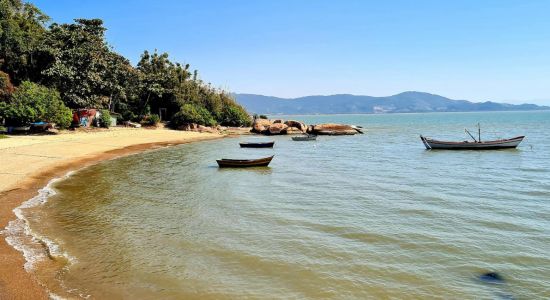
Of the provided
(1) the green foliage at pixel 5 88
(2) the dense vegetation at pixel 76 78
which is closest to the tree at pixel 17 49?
(2) the dense vegetation at pixel 76 78

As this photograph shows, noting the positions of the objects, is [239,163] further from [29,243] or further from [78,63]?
[78,63]

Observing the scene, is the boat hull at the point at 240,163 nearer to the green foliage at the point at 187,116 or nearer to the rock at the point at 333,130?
the green foliage at the point at 187,116

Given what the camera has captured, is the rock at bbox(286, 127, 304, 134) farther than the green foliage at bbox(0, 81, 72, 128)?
Yes

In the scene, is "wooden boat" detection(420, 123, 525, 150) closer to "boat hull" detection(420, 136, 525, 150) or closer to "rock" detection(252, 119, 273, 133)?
"boat hull" detection(420, 136, 525, 150)

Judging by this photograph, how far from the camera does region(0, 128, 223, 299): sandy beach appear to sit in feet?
32.6

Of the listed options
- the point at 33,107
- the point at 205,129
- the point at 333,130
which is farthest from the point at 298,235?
the point at 333,130

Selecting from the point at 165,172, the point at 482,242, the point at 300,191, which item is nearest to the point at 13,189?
the point at 165,172

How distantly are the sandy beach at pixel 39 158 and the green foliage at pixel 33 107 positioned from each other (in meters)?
2.21

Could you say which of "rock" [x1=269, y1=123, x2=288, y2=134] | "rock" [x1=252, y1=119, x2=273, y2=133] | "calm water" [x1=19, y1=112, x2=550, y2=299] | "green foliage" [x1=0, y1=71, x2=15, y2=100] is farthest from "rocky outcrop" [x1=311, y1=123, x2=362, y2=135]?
"calm water" [x1=19, y1=112, x2=550, y2=299]

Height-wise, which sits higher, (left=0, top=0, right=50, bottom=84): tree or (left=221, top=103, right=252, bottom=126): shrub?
(left=0, top=0, right=50, bottom=84): tree

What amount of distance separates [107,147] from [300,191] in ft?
85.4

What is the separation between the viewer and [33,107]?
1656 inches

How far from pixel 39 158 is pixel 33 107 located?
15.2m

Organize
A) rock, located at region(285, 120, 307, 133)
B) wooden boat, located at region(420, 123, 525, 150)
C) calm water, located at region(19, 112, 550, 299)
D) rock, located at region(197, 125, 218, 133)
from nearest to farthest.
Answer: calm water, located at region(19, 112, 550, 299), wooden boat, located at region(420, 123, 525, 150), rock, located at region(197, 125, 218, 133), rock, located at region(285, 120, 307, 133)
